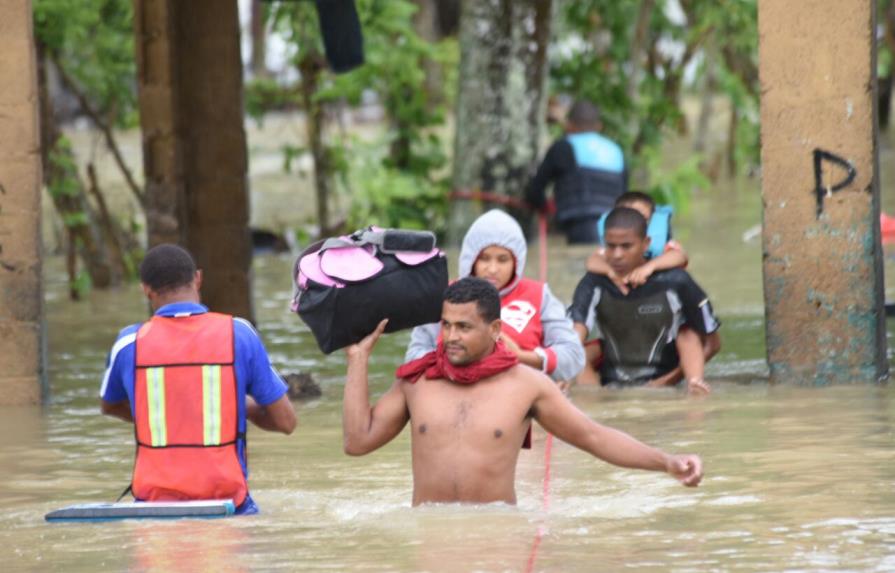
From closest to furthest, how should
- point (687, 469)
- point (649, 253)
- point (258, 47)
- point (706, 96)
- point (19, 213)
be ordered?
point (687, 469)
point (19, 213)
point (649, 253)
point (706, 96)
point (258, 47)

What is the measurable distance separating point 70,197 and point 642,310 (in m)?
8.31

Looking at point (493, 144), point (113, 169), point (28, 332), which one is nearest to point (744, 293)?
point (493, 144)

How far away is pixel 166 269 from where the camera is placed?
6.38m

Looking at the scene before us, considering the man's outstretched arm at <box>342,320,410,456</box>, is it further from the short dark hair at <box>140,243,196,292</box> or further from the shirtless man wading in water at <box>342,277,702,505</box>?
the short dark hair at <box>140,243,196,292</box>

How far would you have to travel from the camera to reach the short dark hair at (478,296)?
6270 mm

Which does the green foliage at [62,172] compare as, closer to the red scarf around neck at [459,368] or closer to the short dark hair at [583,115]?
the short dark hair at [583,115]

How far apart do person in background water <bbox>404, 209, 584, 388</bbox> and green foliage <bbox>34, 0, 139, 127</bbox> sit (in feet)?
25.8

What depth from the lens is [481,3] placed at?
1702 cm

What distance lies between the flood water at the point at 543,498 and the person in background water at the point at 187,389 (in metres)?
0.20

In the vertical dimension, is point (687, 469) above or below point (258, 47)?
below

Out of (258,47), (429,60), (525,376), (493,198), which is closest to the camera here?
(525,376)

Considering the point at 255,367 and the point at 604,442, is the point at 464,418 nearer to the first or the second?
the point at 604,442

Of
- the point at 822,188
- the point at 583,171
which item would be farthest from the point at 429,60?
the point at 822,188

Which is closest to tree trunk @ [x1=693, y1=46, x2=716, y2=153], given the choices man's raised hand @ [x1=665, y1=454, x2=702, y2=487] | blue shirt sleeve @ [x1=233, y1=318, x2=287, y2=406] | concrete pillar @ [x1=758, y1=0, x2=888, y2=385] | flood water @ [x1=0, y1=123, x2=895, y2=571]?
flood water @ [x1=0, y1=123, x2=895, y2=571]
